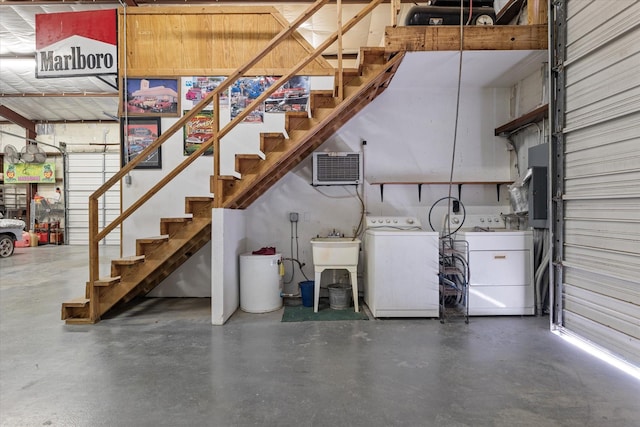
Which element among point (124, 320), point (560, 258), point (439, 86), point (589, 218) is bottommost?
point (124, 320)

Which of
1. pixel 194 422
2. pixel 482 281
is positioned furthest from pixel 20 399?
pixel 482 281

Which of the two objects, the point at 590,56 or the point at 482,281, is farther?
the point at 482,281

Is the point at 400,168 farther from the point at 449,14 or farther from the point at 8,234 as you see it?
the point at 8,234

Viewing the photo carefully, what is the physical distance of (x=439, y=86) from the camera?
14.1 ft

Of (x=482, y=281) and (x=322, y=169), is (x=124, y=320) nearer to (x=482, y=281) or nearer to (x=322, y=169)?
(x=322, y=169)

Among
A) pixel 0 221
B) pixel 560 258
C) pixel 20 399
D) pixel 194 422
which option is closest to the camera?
pixel 194 422

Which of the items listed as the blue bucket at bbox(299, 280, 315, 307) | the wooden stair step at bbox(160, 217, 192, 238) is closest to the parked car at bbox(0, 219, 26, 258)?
the wooden stair step at bbox(160, 217, 192, 238)

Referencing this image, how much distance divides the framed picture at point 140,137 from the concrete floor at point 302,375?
209 cm

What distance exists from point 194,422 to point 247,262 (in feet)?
6.51

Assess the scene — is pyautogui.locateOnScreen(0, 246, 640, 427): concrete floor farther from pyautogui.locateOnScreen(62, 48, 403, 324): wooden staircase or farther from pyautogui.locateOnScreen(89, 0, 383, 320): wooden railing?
pyautogui.locateOnScreen(89, 0, 383, 320): wooden railing

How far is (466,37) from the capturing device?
10.3ft

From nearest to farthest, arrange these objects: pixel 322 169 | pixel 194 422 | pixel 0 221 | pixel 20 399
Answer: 1. pixel 194 422
2. pixel 20 399
3. pixel 322 169
4. pixel 0 221

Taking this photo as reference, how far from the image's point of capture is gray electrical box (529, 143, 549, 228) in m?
3.25

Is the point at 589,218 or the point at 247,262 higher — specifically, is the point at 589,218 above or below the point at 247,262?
above
